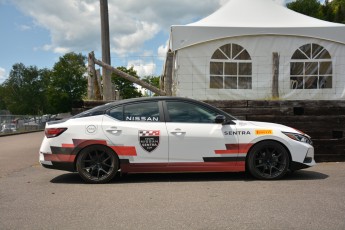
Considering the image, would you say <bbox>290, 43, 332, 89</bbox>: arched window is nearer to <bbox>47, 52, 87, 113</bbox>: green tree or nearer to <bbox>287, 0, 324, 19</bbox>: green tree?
<bbox>287, 0, 324, 19</bbox>: green tree

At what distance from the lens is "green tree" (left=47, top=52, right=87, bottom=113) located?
261 feet

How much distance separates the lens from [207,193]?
5.93 m

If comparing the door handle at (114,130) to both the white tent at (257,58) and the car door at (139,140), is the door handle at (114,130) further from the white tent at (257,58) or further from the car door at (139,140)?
the white tent at (257,58)

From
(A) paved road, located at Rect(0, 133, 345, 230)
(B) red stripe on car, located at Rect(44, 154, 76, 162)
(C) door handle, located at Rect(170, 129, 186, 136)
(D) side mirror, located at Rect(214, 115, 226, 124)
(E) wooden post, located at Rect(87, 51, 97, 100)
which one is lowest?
(A) paved road, located at Rect(0, 133, 345, 230)

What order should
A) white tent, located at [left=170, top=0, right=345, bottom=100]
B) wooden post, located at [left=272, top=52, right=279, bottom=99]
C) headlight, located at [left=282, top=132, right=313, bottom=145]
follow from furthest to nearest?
white tent, located at [left=170, top=0, right=345, bottom=100] → wooden post, located at [left=272, top=52, right=279, bottom=99] → headlight, located at [left=282, top=132, right=313, bottom=145]

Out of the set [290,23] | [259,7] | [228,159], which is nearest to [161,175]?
[228,159]

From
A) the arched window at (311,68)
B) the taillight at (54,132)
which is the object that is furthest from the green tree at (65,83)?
the taillight at (54,132)

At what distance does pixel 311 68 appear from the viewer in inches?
558

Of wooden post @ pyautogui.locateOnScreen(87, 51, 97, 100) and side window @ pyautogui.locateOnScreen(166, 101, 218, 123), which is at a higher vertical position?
wooden post @ pyautogui.locateOnScreen(87, 51, 97, 100)

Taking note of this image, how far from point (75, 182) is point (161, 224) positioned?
2900mm

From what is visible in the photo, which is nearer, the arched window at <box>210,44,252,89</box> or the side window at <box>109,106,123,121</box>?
the side window at <box>109,106,123,121</box>

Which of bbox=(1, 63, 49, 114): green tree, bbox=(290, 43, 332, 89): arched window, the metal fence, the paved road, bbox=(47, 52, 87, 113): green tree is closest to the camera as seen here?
the paved road

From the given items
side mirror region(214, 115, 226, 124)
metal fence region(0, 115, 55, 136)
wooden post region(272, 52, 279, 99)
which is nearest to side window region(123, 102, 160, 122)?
side mirror region(214, 115, 226, 124)

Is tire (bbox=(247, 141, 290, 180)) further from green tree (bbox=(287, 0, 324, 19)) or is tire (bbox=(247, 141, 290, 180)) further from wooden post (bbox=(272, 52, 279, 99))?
green tree (bbox=(287, 0, 324, 19))
